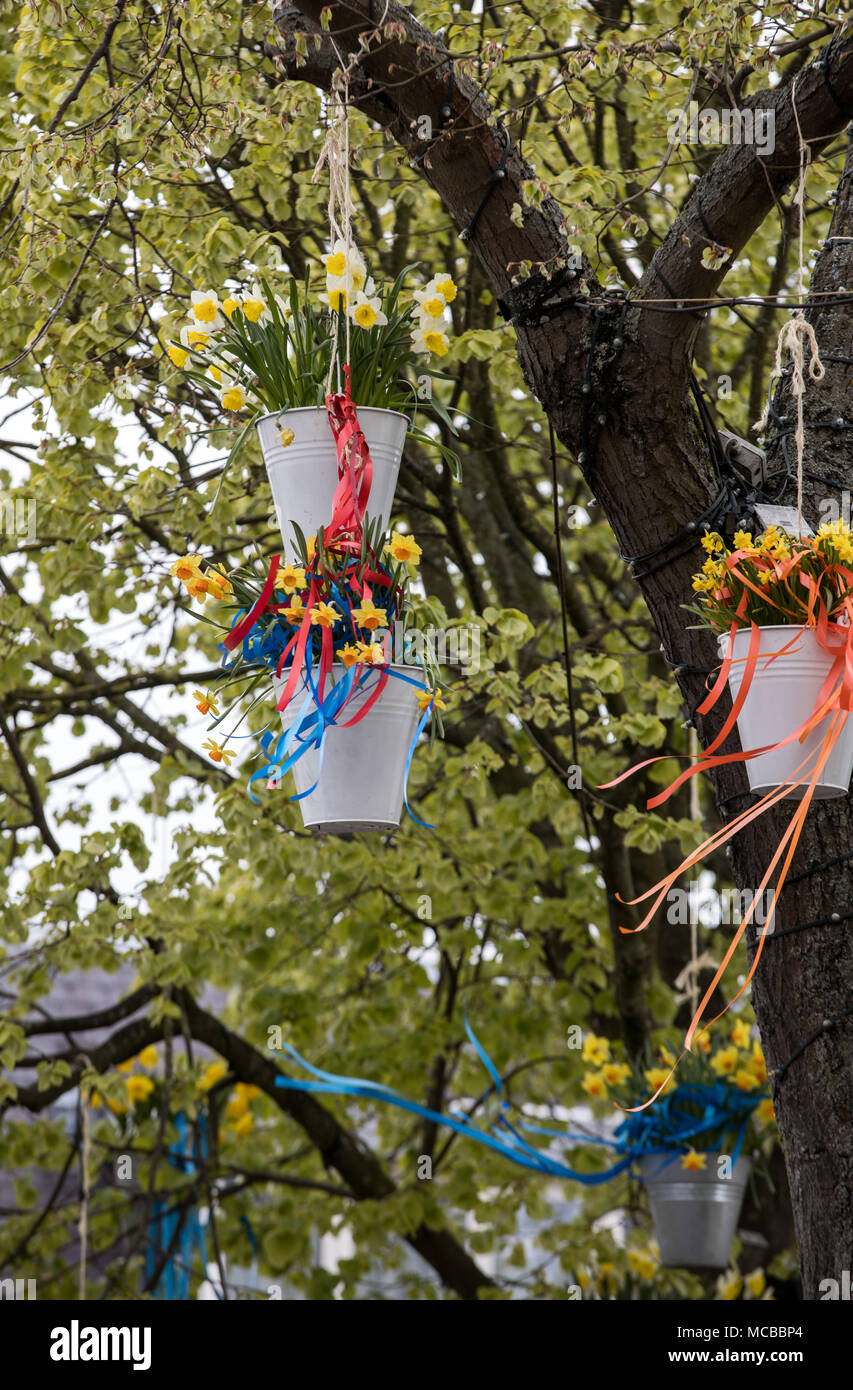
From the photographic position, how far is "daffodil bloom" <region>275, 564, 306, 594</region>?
1.76 metres

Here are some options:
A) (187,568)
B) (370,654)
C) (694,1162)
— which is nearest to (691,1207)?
(694,1162)

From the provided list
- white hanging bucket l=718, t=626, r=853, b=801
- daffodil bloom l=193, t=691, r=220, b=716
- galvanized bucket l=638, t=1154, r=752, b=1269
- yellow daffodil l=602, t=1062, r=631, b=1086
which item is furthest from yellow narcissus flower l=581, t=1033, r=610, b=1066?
daffodil bloom l=193, t=691, r=220, b=716

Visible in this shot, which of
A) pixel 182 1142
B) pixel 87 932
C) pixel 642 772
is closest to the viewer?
pixel 87 932

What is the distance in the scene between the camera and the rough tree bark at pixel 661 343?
205 centimetres

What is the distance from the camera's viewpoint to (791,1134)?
2053 millimetres

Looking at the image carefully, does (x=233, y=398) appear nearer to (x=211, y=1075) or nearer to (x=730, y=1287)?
(x=211, y=1075)

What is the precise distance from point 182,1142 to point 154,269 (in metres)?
3.93

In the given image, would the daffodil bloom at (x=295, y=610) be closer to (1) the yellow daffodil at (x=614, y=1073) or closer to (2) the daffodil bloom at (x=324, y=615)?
(2) the daffodil bloom at (x=324, y=615)

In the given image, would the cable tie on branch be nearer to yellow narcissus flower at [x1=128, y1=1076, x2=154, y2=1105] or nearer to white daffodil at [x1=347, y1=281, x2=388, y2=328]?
white daffodil at [x1=347, y1=281, x2=388, y2=328]

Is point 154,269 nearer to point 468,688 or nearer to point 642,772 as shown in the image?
point 468,688

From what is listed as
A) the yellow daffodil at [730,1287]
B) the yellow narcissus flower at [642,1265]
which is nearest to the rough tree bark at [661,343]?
the yellow narcissus flower at [642,1265]

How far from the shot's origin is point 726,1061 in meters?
3.80

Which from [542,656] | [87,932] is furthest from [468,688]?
[87,932]
